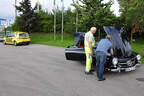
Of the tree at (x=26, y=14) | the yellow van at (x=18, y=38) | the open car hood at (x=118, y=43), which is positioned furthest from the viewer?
the tree at (x=26, y=14)

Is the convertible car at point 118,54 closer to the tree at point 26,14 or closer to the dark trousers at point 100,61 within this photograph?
the dark trousers at point 100,61

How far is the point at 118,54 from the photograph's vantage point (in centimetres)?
491

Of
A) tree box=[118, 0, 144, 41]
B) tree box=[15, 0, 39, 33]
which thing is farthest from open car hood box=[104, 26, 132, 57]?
tree box=[15, 0, 39, 33]

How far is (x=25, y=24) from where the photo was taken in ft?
70.8

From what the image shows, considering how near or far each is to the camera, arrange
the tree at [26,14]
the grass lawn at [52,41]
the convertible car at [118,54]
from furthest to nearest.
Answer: the tree at [26,14] < the grass lawn at [52,41] < the convertible car at [118,54]

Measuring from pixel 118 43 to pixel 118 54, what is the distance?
456mm

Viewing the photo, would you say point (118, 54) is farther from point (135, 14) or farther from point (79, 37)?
point (135, 14)

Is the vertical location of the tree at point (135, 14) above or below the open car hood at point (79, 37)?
above

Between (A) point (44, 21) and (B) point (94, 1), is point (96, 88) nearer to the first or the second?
(B) point (94, 1)

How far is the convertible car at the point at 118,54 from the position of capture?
4.49 meters

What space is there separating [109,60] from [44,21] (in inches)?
996

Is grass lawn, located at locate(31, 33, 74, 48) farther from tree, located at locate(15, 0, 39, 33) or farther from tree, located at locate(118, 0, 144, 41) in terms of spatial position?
tree, located at locate(118, 0, 144, 41)

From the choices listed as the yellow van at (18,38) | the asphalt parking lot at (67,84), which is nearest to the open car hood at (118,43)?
the asphalt parking lot at (67,84)

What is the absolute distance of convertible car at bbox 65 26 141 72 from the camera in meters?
4.49
